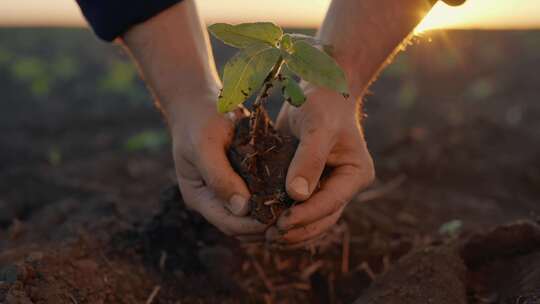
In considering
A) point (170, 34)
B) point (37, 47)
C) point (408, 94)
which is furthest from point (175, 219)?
point (37, 47)

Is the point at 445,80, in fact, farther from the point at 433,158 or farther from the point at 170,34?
the point at 170,34

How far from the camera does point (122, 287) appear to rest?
6.22ft

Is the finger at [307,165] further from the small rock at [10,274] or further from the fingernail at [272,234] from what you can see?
the small rock at [10,274]

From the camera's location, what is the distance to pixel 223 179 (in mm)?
1722

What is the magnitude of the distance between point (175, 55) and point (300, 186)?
0.60 meters

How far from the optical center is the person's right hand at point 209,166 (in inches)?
68.2

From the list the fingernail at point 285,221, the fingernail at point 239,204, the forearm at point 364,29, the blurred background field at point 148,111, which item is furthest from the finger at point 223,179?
the blurred background field at point 148,111

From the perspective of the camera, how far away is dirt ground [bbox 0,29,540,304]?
6.18ft

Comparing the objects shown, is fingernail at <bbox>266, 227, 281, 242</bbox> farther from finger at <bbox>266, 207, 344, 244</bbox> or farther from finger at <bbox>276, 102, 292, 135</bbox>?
finger at <bbox>276, 102, 292, 135</bbox>

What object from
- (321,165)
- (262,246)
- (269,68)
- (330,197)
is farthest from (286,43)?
(262,246)

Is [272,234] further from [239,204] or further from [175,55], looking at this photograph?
[175,55]

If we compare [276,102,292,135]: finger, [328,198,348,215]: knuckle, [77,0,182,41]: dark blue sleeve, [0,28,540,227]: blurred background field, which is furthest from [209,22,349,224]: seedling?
[0,28,540,227]: blurred background field

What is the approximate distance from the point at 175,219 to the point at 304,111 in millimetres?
706

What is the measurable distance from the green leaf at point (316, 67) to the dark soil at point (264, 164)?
1.03ft
